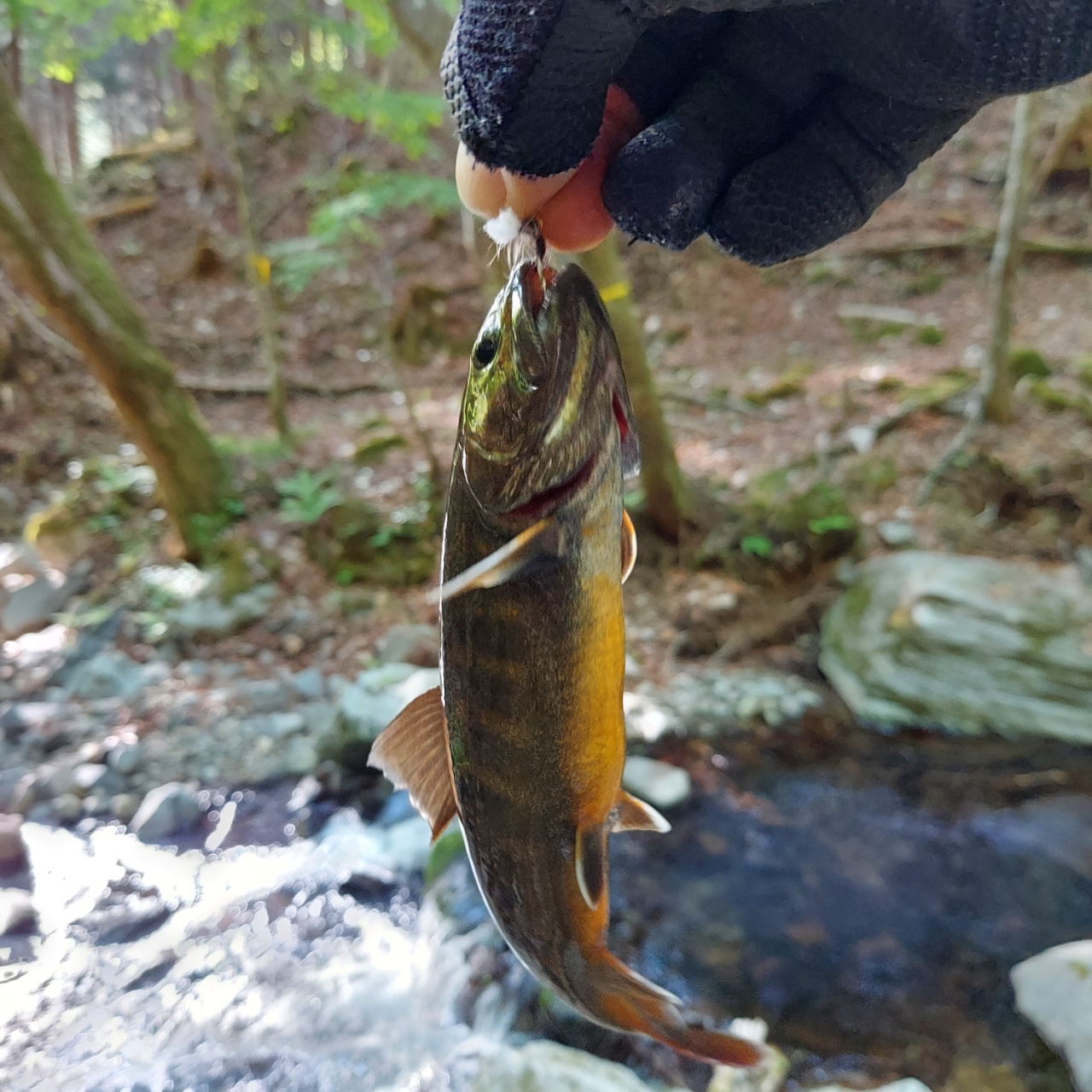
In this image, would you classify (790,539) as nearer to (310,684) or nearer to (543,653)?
(310,684)

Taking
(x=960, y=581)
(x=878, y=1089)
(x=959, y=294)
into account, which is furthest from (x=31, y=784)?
(x=959, y=294)

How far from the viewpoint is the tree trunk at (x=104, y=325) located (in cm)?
524

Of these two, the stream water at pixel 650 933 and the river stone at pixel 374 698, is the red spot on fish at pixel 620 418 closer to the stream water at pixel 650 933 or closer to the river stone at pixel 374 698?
the stream water at pixel 650 933

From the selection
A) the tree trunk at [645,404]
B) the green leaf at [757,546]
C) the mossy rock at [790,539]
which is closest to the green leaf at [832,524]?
the mossy rock at [790,539]

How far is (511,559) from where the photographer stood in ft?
4.10

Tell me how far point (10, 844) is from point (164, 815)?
0.74 m

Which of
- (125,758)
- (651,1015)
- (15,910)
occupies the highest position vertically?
(651,1015)

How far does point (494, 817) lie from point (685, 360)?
9350 millimetres

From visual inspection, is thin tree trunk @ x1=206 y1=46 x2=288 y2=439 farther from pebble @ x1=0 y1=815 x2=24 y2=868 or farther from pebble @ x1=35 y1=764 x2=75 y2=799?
pebble @ x1=0 y1=815 x2=24 y2=868

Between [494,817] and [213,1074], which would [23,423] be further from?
[494,817]

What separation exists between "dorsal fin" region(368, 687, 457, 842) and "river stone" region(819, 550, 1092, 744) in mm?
3790

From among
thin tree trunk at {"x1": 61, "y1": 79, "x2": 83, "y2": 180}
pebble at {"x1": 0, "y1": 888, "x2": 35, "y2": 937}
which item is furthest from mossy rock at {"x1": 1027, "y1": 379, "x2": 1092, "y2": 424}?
thin tree trunk at {"x1": 61, "y1": 79, "x2": 83, "y2": 180}

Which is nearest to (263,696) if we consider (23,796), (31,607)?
(23,796)

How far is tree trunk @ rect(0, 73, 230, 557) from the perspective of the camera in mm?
5242
